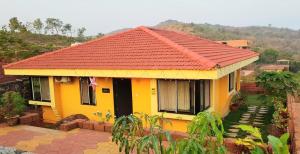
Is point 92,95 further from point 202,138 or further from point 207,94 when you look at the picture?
point 202,138

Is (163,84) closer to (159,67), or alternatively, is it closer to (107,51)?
(159,67)

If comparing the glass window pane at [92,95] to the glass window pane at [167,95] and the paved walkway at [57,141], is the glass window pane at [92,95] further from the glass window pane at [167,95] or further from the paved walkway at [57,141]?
the glass window pane at [167,95]

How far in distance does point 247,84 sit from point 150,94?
35.0 ft

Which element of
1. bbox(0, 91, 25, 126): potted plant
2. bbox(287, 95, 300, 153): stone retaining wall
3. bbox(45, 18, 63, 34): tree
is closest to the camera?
bbox(287, 95, 300, 153): stone retaining wall

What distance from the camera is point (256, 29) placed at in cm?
11400

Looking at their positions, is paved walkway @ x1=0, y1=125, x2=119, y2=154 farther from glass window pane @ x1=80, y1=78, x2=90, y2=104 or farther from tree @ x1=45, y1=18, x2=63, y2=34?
tree @ x1=45, y1=18, x2=63, y2=34

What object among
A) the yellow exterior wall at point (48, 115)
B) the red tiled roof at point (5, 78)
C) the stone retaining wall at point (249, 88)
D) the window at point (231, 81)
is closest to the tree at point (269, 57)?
the stone retaining wall at point (249, 88)

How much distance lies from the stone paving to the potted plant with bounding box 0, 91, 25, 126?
873cm

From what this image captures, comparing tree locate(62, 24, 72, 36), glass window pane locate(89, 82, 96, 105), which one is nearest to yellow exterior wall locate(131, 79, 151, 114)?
glass window pane locate(89, 82, 96, 105)

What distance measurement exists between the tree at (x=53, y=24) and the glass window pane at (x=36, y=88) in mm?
37090

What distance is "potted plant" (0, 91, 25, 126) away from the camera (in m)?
12.0

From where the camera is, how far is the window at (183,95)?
10.1 m

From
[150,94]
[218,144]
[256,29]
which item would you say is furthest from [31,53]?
[256,29]

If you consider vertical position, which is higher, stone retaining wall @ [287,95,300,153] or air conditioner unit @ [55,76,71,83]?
Result: air conditioner unit @ [55,76,71,83]
